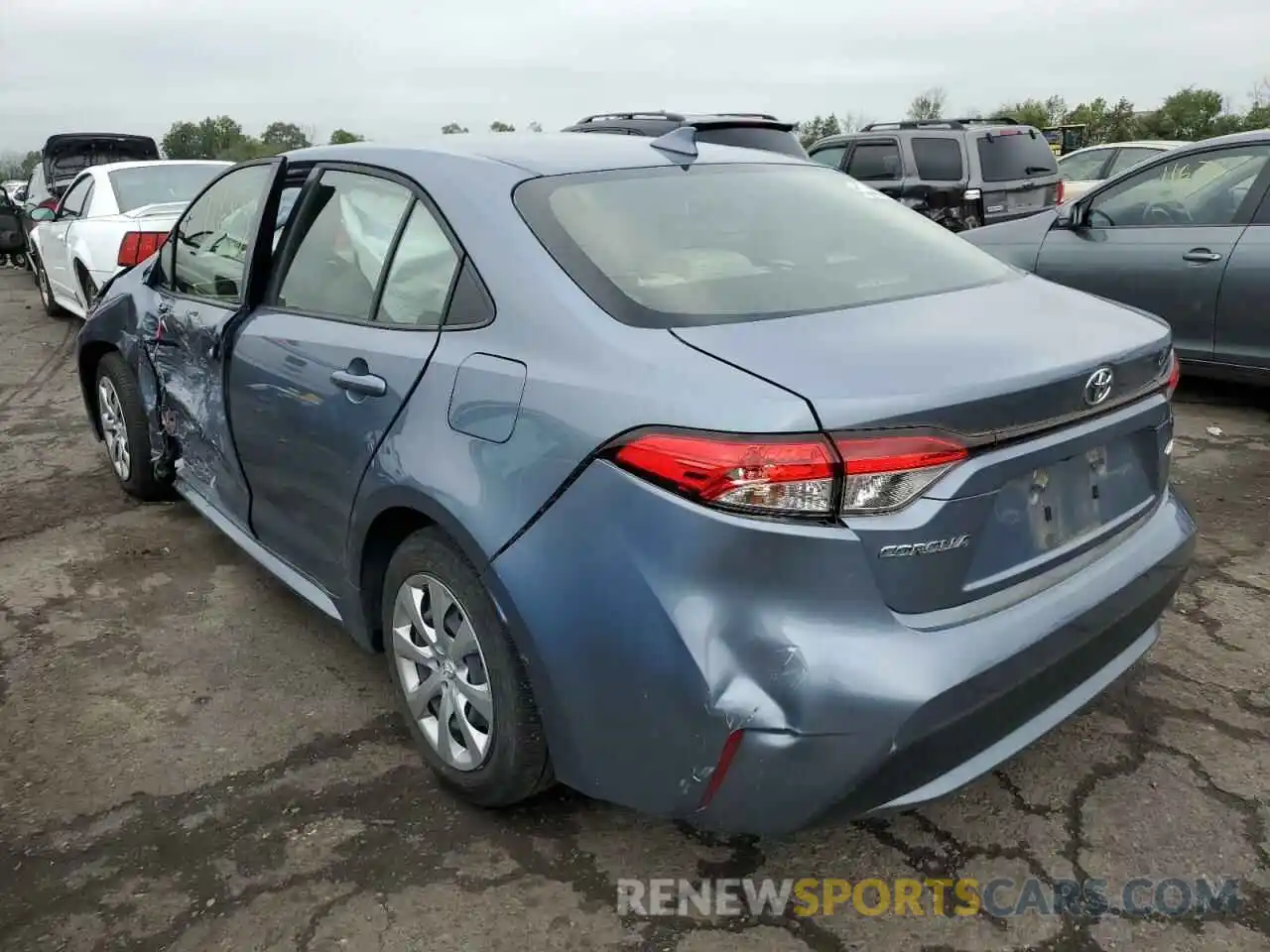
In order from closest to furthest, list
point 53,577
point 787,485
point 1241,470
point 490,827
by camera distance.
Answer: point 787,485 → point 490,827 → point 53,577 → point 1241,470

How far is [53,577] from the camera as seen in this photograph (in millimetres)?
3984

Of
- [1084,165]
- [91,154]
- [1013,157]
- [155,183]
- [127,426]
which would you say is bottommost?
[127,426]

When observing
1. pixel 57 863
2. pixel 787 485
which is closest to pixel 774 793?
pixel 787 485

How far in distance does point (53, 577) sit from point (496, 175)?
2638 millimetres

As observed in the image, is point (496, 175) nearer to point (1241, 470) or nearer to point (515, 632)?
point (515, 632)

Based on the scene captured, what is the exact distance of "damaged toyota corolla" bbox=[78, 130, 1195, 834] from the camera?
6.02 ft

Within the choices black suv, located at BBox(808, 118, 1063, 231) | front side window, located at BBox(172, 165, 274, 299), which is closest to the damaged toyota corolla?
front side window, located at BBox(172, 165, 274, 299)

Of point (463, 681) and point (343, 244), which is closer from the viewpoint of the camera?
point (463, 681)

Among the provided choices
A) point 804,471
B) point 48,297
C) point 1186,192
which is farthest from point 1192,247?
point 48,297

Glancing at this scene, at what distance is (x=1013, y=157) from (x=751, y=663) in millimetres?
10472

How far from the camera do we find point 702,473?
6.01ft

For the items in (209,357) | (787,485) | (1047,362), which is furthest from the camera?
(209,357)

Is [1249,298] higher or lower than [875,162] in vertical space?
lower

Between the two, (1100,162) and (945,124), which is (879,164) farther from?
(1100,162)
